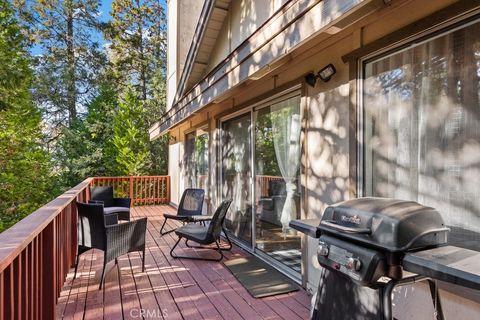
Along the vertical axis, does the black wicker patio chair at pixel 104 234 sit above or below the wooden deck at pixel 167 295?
above

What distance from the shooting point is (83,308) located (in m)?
2.89

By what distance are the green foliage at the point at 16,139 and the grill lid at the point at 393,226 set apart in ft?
32.6

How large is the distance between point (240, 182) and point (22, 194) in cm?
899

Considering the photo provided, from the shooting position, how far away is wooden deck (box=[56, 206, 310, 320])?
9.18 feet

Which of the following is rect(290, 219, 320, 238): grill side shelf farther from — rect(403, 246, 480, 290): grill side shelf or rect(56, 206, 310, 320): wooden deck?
rect(56, 206, 310, 320): wooden deck

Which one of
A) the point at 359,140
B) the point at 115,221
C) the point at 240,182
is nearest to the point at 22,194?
the point at 115,221

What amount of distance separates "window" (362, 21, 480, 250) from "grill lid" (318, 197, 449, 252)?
1.54 ft

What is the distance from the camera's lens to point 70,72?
15523mm

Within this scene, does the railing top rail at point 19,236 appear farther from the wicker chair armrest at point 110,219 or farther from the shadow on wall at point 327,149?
the wicker chair armrest at point 110,219

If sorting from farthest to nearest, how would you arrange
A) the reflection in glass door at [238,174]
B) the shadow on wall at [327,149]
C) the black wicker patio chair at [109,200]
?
1. the black wicker patio chair at [109,200]
2. the reflection in glass door at [238,174]
3. the shadow on wall at [327,149]

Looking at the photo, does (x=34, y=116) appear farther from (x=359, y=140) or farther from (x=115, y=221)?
(x=359, y=140)

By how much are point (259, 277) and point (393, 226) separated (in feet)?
8.09

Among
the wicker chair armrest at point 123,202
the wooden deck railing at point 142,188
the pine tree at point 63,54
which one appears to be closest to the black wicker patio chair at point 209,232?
the wicker chair armrest at point 123,202

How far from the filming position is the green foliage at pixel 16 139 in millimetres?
8828
